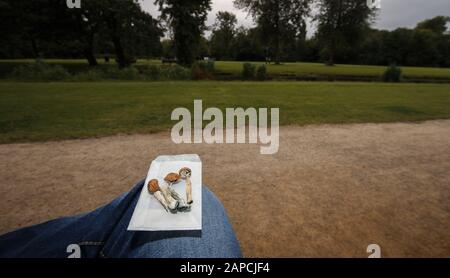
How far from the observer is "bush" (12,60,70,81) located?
17844 mm

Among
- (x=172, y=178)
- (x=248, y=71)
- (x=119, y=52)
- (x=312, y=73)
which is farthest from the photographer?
(x=119, y=52)

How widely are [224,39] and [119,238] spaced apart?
248 feet

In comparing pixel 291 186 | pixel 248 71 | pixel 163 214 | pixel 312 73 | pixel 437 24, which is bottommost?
pixel 291 186

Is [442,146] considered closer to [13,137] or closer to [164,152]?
[164,152]

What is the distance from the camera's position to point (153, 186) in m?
1.42

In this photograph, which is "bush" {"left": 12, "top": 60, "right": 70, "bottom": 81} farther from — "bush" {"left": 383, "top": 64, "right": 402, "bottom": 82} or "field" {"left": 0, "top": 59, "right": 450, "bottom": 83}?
"bush" {"left": 383, "top": 64, "right": 402, "bottom": 82}

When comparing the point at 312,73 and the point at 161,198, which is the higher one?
the point at 312,73

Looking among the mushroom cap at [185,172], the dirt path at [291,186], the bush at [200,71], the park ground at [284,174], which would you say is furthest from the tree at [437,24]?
the mushroom cap at [185,172]

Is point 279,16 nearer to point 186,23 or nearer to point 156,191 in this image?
point 186,23

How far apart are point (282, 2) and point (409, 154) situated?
42.5 m

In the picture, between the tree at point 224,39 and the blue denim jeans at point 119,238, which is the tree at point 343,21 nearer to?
the tree at point 224,39

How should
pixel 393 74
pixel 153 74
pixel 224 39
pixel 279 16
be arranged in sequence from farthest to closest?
pixel 224 39 < pixel 279 16 < pixel 393 74 < pixel 153 74

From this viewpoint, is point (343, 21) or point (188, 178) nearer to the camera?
point (188, 178)

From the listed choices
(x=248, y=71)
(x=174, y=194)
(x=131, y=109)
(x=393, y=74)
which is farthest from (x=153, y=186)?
(x=393, y=74)
